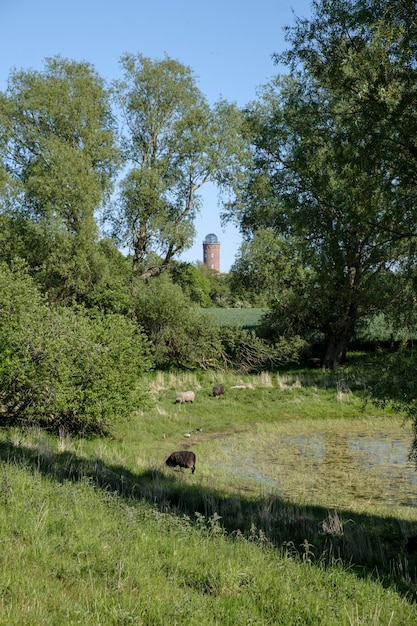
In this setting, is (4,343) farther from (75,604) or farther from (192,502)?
(75,604)

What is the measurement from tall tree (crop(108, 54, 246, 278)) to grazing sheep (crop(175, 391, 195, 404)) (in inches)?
478

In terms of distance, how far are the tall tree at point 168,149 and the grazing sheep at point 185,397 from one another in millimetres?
12134

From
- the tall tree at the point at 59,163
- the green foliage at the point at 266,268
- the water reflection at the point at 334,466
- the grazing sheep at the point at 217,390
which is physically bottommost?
the water reflection at the point at 334,466

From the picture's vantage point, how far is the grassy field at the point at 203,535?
17.3 feet

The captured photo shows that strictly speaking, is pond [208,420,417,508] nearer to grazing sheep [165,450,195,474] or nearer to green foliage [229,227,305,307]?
grazing sheep [165,450,195,474]

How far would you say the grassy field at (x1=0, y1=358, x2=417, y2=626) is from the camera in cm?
528

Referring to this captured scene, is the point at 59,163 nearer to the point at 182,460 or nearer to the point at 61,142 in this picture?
the point at 61,142

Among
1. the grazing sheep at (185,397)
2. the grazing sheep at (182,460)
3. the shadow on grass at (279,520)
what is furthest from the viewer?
the grazing sheep at (185,397)

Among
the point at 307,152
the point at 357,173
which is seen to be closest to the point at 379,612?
the point at 357,173

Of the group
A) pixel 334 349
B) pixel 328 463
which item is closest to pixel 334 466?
pixel 328 463

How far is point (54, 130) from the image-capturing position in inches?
1305

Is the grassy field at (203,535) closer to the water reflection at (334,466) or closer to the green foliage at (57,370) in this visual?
the water reflection at (334,466)

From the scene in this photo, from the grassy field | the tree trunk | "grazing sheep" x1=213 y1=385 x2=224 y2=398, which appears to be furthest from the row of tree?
the grassy field

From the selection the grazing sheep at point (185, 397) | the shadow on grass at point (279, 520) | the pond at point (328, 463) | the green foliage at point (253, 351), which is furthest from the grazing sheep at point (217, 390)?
the shadow on grass at point (279, 520)
